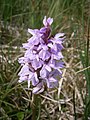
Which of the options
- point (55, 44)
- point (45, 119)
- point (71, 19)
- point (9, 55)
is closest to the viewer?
point (55, 44)

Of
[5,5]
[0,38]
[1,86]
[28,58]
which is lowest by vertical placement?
[1,86]

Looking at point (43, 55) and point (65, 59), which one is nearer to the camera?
point (43, 55)

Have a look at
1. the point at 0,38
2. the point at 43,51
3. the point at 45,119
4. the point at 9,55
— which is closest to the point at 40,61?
the point at 43,51

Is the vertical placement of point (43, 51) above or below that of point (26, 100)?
above

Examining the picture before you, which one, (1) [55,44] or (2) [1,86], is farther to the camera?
(2) [1,86]

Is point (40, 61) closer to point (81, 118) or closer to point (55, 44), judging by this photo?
point (55, 44)

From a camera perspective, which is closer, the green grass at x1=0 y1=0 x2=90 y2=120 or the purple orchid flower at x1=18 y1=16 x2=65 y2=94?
the purple orchid flower at x1=18 y1=16 x2=65 y2=94

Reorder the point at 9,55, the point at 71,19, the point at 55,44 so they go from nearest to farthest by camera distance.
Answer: the point at 55,44 → the point at 9,55 → the point at 71,19
